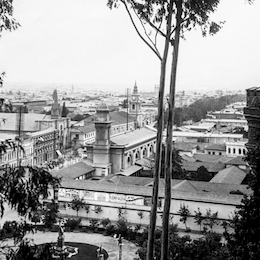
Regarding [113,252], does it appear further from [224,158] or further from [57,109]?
[57,109]

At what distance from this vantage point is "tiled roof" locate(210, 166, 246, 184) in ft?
77.7

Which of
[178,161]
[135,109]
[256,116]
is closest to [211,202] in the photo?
[256,116]

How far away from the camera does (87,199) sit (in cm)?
1886

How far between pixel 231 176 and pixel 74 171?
880 cm

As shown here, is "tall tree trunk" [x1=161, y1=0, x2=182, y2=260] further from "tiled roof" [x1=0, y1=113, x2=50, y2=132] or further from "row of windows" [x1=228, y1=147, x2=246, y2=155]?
"tiled roof" [x1=0, y1=113, x2=50, y2=132]

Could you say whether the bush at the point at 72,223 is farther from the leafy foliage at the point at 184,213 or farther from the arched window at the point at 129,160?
the arched window at the point at 129,160

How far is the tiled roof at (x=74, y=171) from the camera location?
23.8 metres

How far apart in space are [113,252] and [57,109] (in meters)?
27.2

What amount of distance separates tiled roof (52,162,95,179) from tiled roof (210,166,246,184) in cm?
754

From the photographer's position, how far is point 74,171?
2539 cm

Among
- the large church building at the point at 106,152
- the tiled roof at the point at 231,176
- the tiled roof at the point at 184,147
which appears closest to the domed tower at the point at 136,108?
the tiled roof at the point at 184,147

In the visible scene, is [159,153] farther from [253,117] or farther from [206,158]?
[206,158]

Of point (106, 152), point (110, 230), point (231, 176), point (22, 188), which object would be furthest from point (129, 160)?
point (22, 188)

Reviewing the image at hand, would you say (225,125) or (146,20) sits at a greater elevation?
(146,20)
